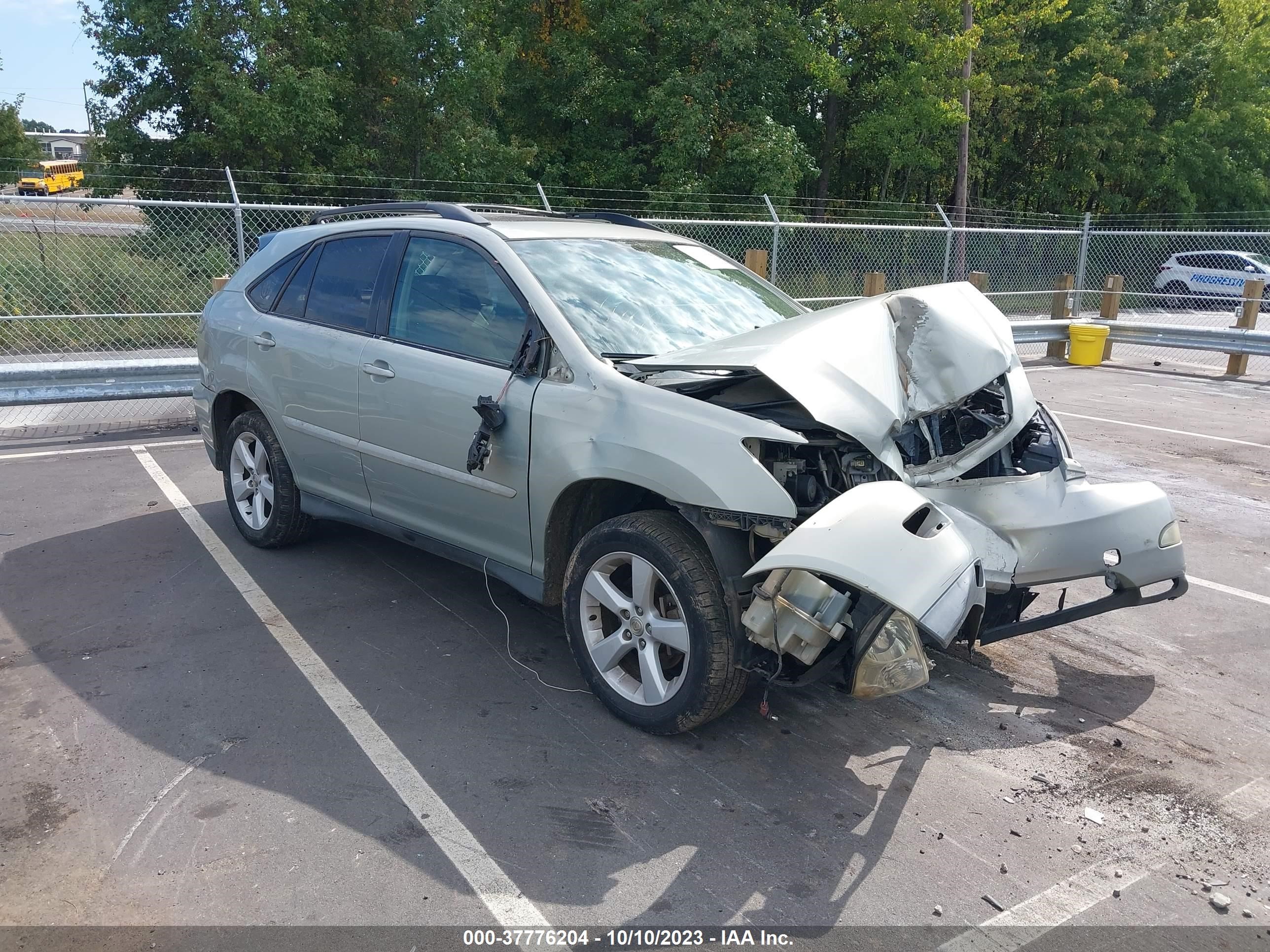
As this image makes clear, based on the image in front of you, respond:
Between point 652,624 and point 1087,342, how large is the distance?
12.4 m

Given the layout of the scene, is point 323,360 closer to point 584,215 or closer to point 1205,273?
point 584,215

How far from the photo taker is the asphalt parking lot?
114 inches

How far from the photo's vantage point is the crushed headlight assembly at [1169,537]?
3.92 meters

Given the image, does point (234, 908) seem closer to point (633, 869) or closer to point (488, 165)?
point (633, 869)

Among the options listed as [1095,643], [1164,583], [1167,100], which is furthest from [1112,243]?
[1095,643]

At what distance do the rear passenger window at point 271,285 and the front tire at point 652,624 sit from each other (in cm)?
271

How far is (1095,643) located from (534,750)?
9.01 feet

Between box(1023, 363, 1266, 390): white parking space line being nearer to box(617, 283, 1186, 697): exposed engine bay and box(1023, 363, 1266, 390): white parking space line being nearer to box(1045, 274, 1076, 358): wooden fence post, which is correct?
box(1045, 274, 1076, 358): wooden fence post

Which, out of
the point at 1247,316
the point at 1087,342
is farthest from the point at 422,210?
the point at 1247,316

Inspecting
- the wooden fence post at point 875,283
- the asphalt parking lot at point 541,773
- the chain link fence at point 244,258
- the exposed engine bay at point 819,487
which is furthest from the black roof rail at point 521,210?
the wooden fence post at point 875,283

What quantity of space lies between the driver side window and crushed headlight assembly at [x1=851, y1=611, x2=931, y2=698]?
1.89 m

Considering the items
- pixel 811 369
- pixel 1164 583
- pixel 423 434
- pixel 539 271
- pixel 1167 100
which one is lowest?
pixel 1164 583

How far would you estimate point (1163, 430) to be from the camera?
31.7 feet

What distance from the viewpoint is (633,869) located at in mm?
2979
